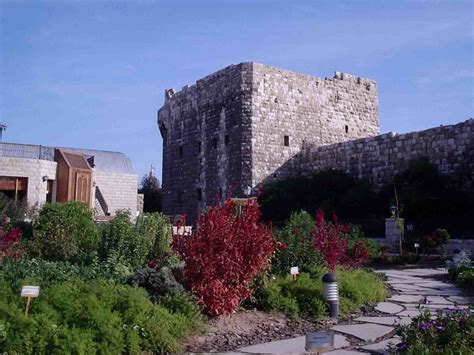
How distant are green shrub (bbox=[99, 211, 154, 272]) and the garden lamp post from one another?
267 centimetres

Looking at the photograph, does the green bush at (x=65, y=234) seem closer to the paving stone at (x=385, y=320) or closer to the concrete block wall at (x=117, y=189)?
the paving stone at (x=385, y=320)

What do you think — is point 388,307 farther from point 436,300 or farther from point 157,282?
point 157,282

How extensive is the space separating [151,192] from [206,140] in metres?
15.2

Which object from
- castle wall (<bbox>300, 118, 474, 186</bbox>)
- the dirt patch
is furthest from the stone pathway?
castle wall (<bbox>300, 118, 474, 186</bbox>)

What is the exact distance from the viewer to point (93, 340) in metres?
4.03

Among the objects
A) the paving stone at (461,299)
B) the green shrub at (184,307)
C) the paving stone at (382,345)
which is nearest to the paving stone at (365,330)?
the paving stone at (382,345)

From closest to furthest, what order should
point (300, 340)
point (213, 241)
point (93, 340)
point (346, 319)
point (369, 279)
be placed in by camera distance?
point (93, 340) < point (300, 340) < point (213, 241) < point (346, 319) < point (369, 279)

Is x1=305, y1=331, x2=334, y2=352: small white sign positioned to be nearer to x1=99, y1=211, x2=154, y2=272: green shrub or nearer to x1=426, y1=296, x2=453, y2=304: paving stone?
x1=426, y1=296, x2=453, y2=304: paving stone

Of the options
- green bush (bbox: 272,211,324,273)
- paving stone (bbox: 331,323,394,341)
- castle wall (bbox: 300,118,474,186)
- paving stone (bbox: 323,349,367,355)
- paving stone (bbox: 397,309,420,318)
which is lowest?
paving stone (bbox: 323,349,367,355)

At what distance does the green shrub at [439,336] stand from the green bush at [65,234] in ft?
15.0

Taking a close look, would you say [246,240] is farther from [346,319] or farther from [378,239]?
[378,239]

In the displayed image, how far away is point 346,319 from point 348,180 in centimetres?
1852

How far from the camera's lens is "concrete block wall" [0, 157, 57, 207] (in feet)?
58.8

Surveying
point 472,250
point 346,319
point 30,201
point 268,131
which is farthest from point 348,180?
point 346,319
